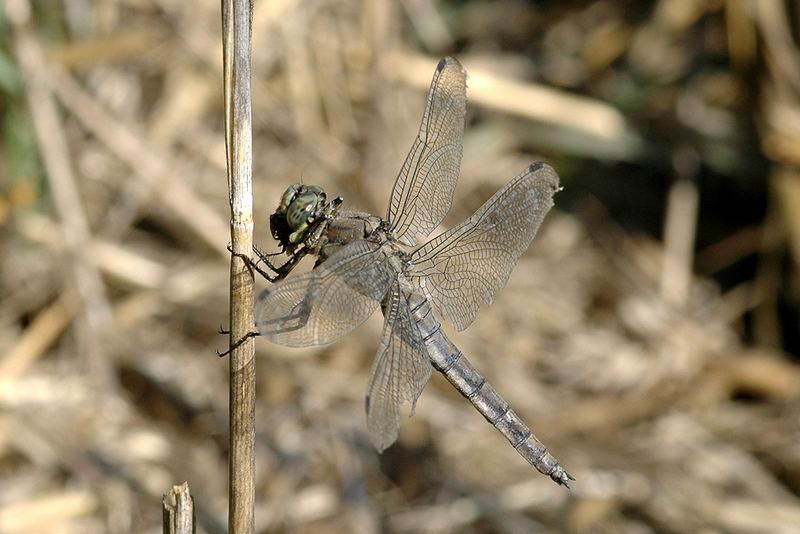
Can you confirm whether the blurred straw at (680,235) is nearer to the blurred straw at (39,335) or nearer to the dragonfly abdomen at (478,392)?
the dragonfly abdomen at (478,392)

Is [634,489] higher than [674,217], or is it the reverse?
[674,217]

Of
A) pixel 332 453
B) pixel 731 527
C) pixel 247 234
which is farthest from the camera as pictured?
pixel 332 453

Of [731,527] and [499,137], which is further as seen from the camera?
[499,137]

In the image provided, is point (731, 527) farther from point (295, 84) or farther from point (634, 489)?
point (295, 84)

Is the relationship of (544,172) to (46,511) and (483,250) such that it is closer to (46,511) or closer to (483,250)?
(483,250)

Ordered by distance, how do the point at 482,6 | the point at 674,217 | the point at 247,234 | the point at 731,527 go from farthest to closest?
the point at 482,6 < the point at 674,217 < the point at 731,527 < the point at 247,234

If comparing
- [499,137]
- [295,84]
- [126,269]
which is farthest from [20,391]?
[499,137]

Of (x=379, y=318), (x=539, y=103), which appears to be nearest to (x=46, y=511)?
(x=379, y=318)

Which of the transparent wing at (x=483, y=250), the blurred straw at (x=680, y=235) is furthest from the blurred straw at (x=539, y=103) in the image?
the transparent wing at (x=483, y=250)
